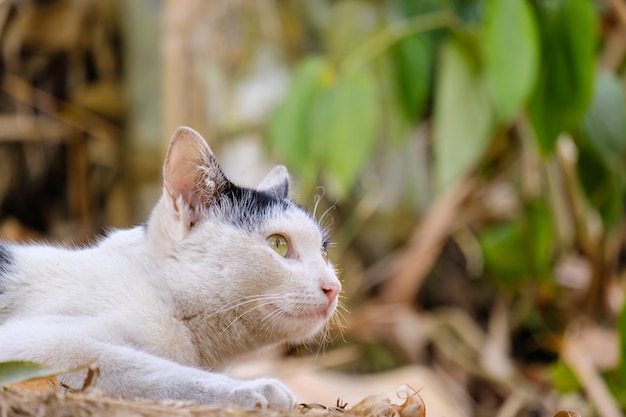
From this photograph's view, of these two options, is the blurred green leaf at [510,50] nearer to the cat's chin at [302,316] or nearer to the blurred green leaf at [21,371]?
the cat's chin at [302,316]

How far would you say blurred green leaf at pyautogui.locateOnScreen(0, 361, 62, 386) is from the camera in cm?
104

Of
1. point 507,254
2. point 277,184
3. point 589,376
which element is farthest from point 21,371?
point 507,254

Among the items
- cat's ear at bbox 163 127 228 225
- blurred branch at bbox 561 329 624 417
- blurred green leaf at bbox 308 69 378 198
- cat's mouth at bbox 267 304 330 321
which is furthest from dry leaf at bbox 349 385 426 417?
blurred branch at bbox 561 329 624 417

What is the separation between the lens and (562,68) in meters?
2.60

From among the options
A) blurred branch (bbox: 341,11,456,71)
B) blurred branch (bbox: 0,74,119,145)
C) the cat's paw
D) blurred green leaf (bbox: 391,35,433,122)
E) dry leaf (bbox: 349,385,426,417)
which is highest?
blurred branch (bbox: 0,74,119,145)

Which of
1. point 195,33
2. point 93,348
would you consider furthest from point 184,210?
point 195,33

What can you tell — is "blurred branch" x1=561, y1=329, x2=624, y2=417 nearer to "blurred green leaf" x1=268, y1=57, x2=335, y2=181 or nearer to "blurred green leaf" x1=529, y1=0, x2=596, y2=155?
"blurred green leaf" x1=529, y1=0, x2=596, y2=155

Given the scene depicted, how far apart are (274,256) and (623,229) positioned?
2.72m

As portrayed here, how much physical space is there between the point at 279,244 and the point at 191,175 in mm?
205

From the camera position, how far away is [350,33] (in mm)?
3969

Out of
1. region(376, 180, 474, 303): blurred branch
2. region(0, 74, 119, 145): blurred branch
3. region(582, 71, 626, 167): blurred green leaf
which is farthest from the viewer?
region(0, 74, 119, 145): blurred branch

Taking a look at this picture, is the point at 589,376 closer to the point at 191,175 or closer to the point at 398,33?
the point at 398,33

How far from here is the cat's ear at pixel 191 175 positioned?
142 centimetres

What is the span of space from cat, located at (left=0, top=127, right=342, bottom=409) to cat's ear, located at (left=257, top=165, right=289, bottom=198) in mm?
89
